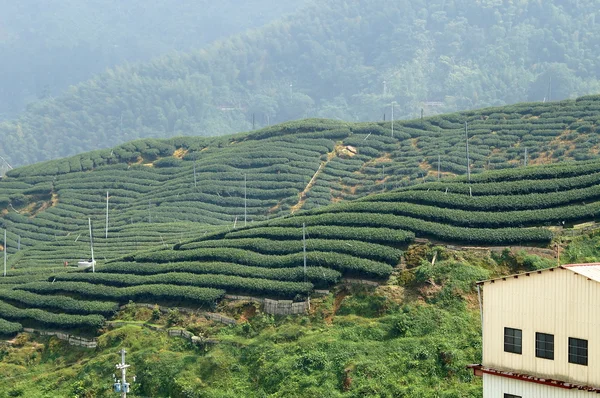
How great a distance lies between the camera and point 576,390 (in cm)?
3038

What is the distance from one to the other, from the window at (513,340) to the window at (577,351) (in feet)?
5.71

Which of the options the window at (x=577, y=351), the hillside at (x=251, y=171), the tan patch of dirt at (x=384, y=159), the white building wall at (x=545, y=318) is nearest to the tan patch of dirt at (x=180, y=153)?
the hillside at (x=251, y=171)

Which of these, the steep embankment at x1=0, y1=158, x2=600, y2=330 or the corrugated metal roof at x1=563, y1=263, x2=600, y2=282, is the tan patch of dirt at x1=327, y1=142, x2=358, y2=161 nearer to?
the steep embankment at x1=0, y1=158, x2=600, y2=330

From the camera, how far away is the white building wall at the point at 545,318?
30.4m

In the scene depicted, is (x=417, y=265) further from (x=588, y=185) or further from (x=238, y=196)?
(x=238, y=196)

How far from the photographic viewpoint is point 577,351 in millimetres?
30688

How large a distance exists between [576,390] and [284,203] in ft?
226

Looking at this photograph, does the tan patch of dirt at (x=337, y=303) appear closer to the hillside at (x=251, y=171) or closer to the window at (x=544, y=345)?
the window at (x=544, y=345)

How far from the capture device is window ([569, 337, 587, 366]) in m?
30.5

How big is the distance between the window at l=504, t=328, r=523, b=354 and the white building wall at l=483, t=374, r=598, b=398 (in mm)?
1001

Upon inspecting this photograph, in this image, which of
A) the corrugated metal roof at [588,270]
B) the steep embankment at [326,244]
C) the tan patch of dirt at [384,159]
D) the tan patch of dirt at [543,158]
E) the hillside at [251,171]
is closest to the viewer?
the corrugated metal roof at [588,270]

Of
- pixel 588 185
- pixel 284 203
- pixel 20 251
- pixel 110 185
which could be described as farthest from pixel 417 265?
pixel 110 185

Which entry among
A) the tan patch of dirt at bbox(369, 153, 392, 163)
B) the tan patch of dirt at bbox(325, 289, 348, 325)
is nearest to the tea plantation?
the tan patch of dirt at bbox(369, 153, 392, 163)

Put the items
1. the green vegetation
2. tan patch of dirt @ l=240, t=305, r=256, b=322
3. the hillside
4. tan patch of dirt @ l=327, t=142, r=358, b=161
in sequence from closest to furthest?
the green vegetation
tan patch of dirt @ l=240, t=305, r=256, b=322
the hillside
tan patch of dirt @ l=327, t=142, r=358, b=161
